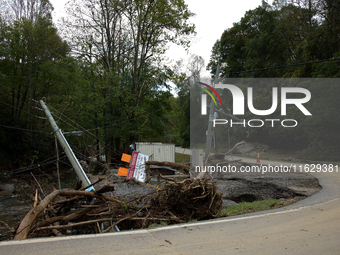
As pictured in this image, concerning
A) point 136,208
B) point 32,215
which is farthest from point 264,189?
point 32,215

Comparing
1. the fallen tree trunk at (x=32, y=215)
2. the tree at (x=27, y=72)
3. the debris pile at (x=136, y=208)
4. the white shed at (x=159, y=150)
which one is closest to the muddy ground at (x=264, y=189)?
the debris pile at (x=136, y=208)

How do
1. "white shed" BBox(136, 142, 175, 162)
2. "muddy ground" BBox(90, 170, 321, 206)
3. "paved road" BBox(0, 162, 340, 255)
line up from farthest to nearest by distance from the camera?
"white shed" BBox(136, 142, 175, 162) → "muddy ground" BBox(90, 170, 321, 206) → "paved road" BBox(0, 162, 340, 255)

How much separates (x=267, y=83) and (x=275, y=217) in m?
33.3

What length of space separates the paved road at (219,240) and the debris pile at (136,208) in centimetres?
85

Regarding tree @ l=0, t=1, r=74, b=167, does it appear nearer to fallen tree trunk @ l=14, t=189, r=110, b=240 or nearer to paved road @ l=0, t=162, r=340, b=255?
fallen tree trunk @ l=14, t=189, r=110, b=240

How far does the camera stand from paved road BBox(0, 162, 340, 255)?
15.3 ft

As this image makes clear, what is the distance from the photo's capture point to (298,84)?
29.9 m

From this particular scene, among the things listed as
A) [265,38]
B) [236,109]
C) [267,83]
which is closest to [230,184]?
[236,109]

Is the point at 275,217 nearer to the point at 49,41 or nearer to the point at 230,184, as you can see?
the point at 230,184

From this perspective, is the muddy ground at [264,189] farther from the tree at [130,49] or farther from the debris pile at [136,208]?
the tree at [130,49]

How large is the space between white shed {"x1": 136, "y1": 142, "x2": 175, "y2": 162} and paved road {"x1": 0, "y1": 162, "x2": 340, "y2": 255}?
16.8 m

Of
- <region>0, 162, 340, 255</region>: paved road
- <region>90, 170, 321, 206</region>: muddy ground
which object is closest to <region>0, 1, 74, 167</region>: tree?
<region>90, 170, 321, 206</region>: muddy ground

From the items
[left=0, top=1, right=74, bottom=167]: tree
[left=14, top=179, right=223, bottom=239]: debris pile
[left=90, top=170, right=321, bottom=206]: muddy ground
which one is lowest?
[left=90, top=170, right=321, bottom=206]: muddy ground

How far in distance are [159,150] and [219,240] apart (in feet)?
60.9
